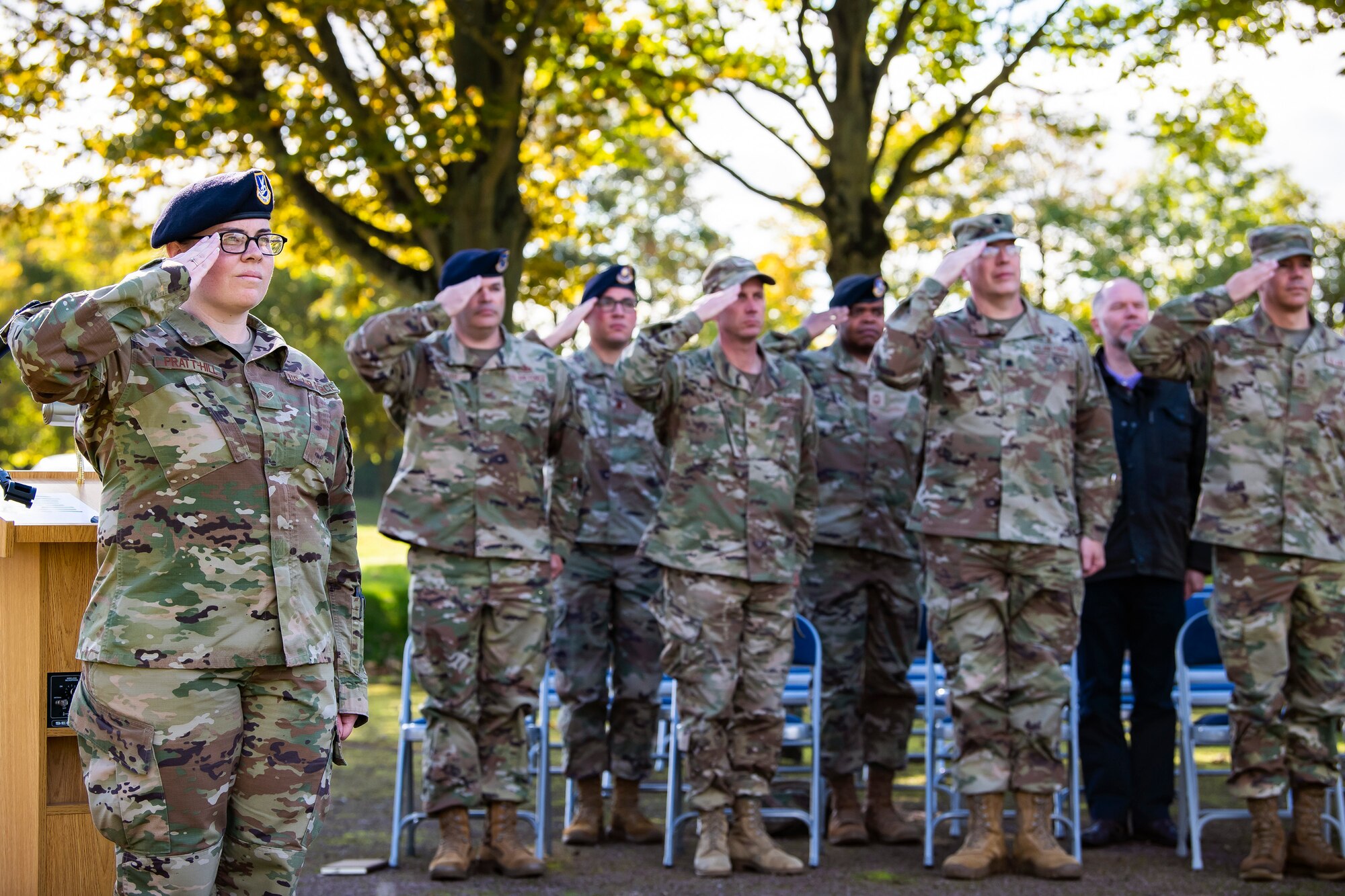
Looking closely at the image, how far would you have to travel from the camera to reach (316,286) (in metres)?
33.4

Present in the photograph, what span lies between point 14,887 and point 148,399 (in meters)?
1.33

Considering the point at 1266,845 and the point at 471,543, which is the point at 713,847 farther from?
the point at 1266,845

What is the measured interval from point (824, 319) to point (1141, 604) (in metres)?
2.03

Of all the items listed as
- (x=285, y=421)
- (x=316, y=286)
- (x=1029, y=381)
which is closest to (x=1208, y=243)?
(x=316, y=286)

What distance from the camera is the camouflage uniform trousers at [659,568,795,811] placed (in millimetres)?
5996

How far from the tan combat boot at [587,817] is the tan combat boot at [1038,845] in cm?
194

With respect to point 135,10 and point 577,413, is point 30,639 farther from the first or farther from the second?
point 135,10

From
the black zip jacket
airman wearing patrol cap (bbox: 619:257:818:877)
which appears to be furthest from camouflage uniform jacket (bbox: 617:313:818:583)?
the black zip jacket

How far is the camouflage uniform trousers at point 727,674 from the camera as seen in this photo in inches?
236

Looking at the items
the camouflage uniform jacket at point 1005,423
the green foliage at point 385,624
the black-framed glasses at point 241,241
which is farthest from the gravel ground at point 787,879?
the green foliage at point 385,624

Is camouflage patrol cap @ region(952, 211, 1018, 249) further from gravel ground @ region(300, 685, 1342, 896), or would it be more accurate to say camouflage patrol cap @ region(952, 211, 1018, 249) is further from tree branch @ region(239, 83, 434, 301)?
tree branch @ region(239, 83, 434, 301)

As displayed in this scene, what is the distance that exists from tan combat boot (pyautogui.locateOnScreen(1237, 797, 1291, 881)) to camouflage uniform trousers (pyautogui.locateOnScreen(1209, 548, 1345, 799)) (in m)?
0.06

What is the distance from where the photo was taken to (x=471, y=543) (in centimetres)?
581

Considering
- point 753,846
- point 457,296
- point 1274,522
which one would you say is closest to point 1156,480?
point 1274,522
